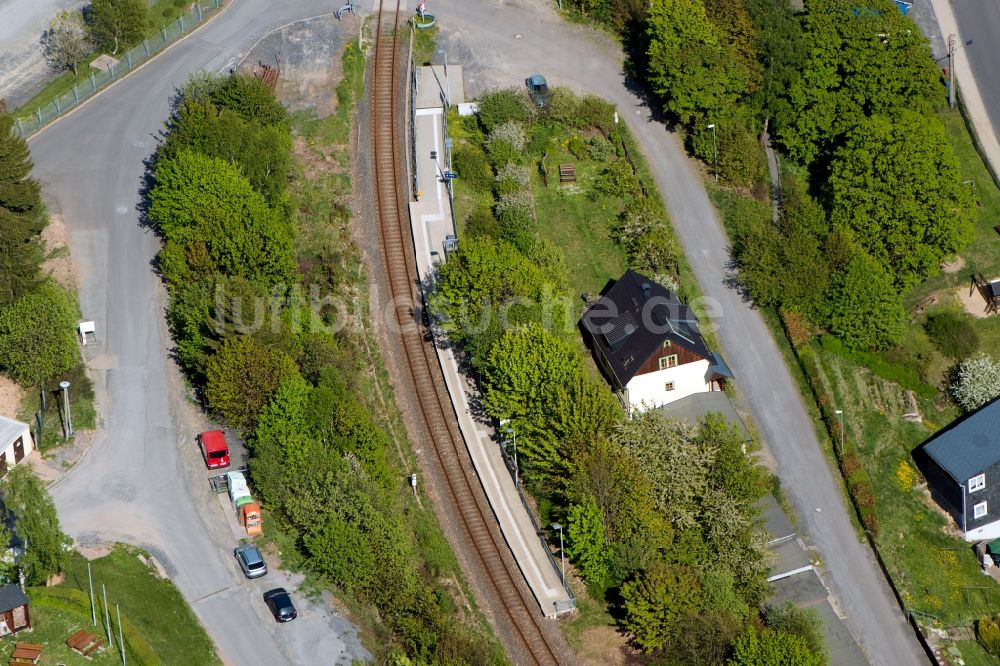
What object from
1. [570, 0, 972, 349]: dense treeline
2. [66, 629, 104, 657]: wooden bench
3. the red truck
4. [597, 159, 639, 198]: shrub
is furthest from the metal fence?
[66, 629, 104, 657]: wooden bench

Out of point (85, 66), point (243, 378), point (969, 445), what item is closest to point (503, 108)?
point (243, 378)

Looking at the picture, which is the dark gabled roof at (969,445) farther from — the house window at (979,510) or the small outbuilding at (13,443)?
the small outbuilding at (13,443)

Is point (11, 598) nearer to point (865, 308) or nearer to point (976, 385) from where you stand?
point (865, 308)

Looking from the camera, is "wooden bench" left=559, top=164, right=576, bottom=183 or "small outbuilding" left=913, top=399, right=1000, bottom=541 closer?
"small outbuilding" left=913, top=399, right=1000, bottom=541

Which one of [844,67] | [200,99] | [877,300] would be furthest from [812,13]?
[200,99]

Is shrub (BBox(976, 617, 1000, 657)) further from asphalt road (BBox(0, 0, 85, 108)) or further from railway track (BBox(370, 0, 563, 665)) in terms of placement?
asphalt road (BBox(0, 0, 85, 108))

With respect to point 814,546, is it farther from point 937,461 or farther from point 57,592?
point 57,592
